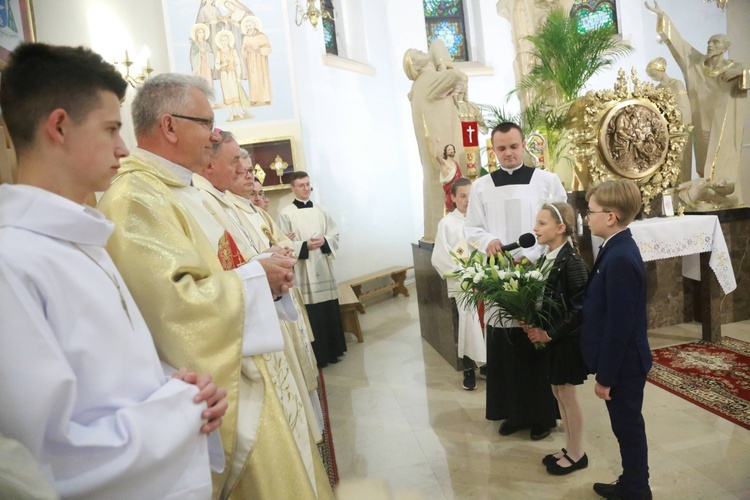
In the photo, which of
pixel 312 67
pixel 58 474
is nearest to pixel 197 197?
pixel 58 474

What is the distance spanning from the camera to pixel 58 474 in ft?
3.21

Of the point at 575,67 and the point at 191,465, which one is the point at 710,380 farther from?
the point at 191,465

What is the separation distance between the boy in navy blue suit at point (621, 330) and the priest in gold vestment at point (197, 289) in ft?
4.95

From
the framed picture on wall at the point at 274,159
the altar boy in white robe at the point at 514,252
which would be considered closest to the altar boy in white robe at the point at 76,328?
the altar boy in white robe at the point at 514,252

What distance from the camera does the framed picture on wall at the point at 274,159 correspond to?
729cm

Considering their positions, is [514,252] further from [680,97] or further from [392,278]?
[392,278]

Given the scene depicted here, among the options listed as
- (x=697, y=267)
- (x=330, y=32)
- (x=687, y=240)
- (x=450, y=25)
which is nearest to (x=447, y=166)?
(x=687, y=240)

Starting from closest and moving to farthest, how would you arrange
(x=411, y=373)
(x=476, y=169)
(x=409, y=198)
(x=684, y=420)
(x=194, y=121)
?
1. (x=194, y=121)
2. (x=684, y=420)
3. (x=411, y=373)
4. (x=476, y=169)
5. (x=409, y=198)

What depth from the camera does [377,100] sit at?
10.6m

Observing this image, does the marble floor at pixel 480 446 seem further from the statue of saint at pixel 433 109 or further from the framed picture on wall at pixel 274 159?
the framed picture on wall at pixel 274 159

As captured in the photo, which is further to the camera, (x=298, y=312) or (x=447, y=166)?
(x=447, y=166)

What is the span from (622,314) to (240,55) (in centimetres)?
649

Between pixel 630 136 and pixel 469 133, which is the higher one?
pixel 469 133

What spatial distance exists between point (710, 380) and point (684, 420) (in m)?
0.92
